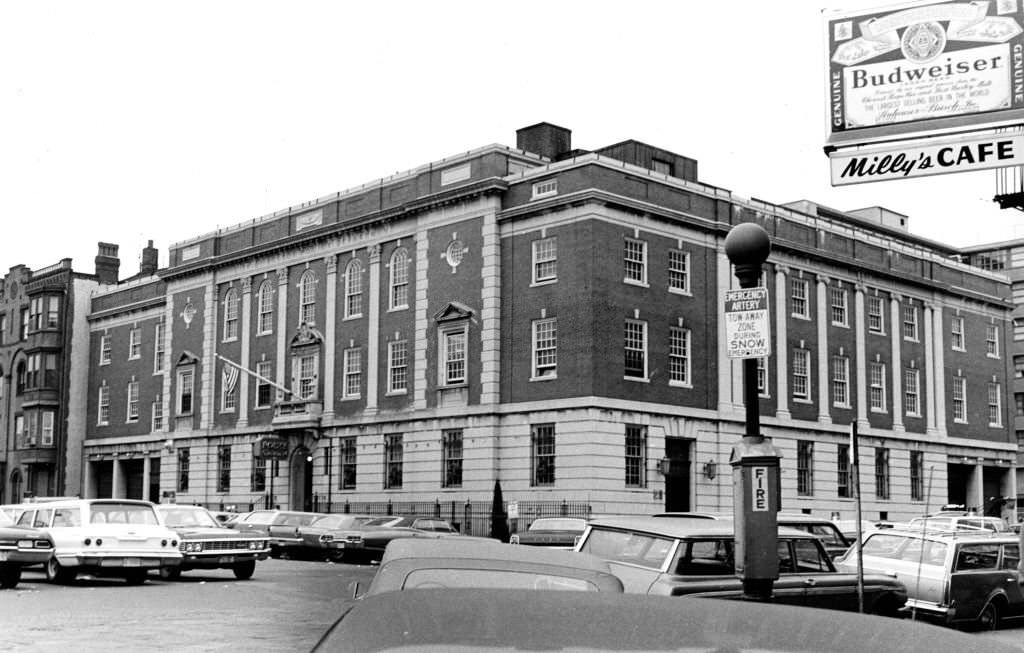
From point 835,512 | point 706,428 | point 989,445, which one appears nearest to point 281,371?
point 706,428

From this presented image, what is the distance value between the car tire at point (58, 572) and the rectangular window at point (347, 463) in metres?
25.5

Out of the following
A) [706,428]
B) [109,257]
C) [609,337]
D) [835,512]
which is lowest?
[835,512]

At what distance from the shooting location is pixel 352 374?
4912 centimetres

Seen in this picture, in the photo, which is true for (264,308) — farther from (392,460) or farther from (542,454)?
(542,454)

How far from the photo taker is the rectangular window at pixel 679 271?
44.1m

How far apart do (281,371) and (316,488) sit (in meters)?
5.65

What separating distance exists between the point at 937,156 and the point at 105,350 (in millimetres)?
60669

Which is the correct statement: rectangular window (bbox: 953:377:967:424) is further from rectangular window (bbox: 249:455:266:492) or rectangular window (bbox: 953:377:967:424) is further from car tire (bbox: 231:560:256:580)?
car tire (bbox: 231:560:256:580)

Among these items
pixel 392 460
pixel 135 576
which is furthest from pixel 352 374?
pixel 135 576

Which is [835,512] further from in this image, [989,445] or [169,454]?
[169,454]

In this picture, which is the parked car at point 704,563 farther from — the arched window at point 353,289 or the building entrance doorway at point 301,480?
the building entrance doorway at point 301,480

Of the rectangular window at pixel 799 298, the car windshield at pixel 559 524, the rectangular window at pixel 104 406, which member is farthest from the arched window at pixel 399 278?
the rectangular window at pixel 104 406

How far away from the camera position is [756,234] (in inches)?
442

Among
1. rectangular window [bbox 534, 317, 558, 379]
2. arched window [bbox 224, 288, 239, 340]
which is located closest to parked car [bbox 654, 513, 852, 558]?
rectangular window [bbox 534, 317, 558, 379]
